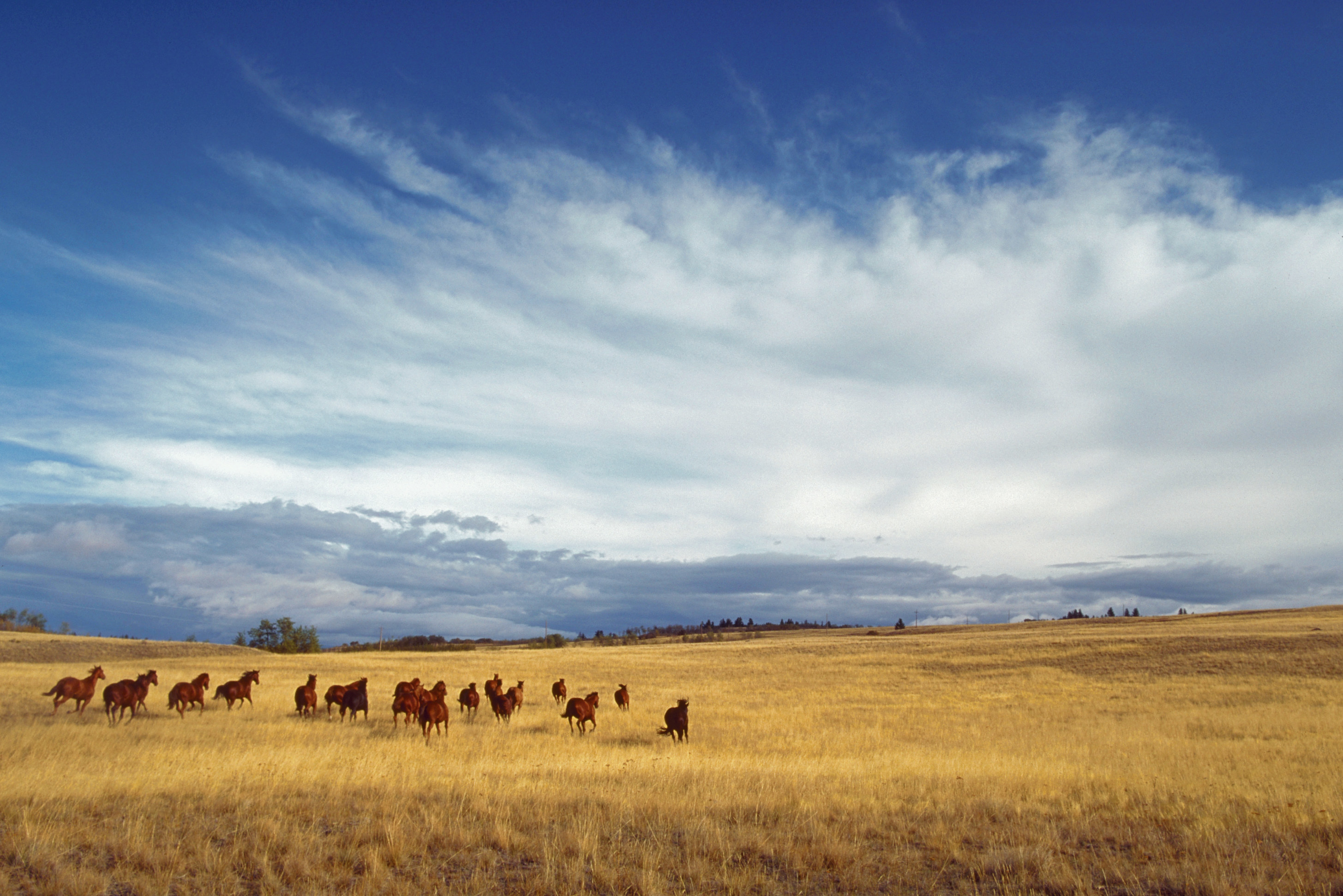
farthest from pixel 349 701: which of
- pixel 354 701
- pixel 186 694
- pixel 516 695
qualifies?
pixel 516 695

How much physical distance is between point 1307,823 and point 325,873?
13.3 metres

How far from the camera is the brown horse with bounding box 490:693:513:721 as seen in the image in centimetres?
2495

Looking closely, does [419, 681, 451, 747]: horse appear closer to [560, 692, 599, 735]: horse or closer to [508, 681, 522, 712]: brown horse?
[560, 692, 599, 735]: horse

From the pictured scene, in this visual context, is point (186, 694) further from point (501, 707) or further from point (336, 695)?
point (501, 707)

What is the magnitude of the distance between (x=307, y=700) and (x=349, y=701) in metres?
1.77

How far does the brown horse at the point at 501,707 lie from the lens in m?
25.0

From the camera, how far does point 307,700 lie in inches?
958

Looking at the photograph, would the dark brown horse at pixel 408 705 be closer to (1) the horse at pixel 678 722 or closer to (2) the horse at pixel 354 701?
(2) the horse at pixel 354 701

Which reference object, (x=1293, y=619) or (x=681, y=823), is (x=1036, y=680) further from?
(x=1293, y=619)

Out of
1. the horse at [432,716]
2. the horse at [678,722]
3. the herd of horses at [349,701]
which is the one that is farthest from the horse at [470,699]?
the horse at [678,722]

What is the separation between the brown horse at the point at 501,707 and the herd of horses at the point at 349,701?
22 millimetres

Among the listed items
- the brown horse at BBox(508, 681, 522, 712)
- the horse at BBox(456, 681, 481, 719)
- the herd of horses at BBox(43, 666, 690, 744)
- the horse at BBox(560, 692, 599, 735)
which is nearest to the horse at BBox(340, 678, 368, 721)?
the herd of horses at BBox(43, 666, 690, 744)

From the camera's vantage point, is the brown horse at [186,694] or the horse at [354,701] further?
the horse at [354,701]

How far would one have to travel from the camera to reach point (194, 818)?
33.2 feet
